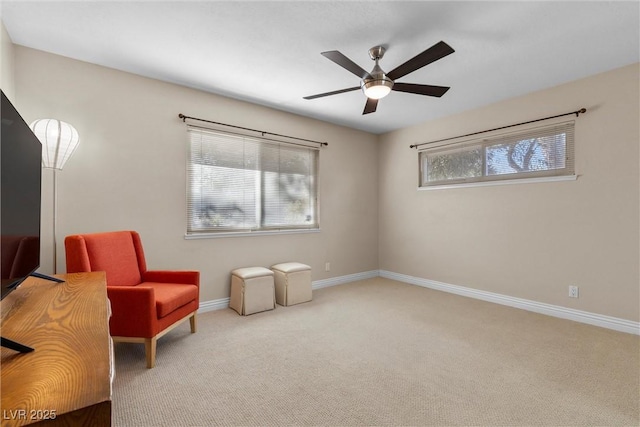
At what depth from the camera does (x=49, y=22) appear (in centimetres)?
221

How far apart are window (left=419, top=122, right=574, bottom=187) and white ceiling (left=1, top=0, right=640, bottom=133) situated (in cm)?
59

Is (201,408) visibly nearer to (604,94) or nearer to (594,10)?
(594,10)

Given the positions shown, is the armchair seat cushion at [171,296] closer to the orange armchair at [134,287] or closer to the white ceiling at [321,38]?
the orange armchair at [134,287]

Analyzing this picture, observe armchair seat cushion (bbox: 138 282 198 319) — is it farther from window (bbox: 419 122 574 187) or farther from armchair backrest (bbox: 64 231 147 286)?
window (bbox: 419 122 574 187)

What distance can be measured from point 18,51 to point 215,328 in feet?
9.60

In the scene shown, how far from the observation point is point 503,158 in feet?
12.3

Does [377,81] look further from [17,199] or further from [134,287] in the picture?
[134,287]

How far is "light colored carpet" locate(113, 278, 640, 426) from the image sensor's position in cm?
167

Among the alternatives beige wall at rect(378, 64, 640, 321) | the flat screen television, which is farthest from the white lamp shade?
beige wall at rect(378, 64, 640, 321)

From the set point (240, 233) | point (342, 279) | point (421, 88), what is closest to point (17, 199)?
point (240, 233)

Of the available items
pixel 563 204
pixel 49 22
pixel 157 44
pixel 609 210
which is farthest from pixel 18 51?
pixel 609 210

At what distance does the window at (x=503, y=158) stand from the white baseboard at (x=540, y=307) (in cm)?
148

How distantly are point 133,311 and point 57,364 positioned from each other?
5.23 feet

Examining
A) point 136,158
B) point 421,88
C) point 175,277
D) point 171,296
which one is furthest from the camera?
point 136,158
